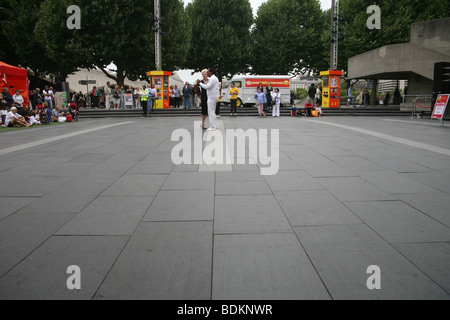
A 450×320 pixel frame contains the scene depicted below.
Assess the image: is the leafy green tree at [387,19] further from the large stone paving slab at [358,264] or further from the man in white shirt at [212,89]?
the large stone paving slab at [358,264]

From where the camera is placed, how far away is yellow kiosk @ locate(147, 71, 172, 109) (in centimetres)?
2399

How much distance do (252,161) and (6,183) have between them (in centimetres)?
→ 382

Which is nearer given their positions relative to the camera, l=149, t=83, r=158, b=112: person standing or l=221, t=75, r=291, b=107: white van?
l=149, t=83, r=158, b=112: person standing

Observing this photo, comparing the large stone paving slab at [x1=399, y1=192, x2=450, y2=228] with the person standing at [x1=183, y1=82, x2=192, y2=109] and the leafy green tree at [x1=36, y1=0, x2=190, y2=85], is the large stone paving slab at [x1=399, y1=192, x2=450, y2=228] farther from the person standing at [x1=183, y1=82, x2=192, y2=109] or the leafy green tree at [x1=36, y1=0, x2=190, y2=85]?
the leafy green tree at [x1=36, y1=0, x2=190, y2=85]

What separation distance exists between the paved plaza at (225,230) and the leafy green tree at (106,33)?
23870mm

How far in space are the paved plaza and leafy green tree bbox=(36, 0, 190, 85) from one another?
23870 mm

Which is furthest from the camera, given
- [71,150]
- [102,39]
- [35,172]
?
[102,39]

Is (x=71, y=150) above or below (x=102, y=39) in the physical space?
below

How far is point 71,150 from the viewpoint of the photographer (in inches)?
311

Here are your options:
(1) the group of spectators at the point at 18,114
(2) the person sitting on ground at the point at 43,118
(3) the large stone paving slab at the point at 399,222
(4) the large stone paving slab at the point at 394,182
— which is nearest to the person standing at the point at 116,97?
(1) the group of spectators at the point at 18,114

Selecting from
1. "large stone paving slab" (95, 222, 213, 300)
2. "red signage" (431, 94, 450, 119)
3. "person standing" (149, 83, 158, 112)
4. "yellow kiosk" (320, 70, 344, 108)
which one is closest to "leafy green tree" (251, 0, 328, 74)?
"yellow kiosk" (320, 70, 344, 108)

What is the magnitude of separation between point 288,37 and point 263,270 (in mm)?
40277
